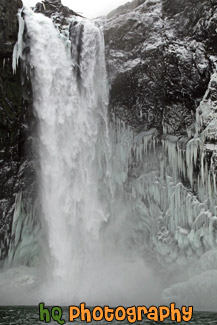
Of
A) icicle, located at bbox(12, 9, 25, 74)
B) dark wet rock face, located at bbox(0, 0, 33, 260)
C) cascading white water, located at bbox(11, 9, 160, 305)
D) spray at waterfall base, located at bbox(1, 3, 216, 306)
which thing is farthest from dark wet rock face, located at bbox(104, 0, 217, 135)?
dark wet rock face, located at bbox(0, 0, 33, 260)

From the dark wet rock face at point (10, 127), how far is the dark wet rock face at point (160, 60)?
6062 mm

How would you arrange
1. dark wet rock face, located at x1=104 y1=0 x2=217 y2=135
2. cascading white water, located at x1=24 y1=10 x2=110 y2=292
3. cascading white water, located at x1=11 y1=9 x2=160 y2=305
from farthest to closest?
dark wet rock face, located at x1=104 y1=0 x2=217 y2=135 → cascading white water, located at x1=24 y1=10 x2=110 y2=292 → cascading white water, located at x1=11 y1=9 x2=160 y2=305

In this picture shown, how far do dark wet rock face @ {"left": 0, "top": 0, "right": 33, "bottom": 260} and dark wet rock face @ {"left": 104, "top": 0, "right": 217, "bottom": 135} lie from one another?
6062 mm

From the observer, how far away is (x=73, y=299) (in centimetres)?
2127

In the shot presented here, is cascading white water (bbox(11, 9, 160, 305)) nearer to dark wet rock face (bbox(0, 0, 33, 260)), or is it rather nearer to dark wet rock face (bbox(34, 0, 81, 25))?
dark wet rock face (bbox(34, 0, 81, 25))

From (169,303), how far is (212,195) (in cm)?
640

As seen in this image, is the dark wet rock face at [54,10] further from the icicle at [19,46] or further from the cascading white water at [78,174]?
the icicle at [19,46]

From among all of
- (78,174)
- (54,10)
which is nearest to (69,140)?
(78,174)

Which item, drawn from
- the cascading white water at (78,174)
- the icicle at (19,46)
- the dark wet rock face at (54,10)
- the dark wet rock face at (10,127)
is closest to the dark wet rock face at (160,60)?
the cascading white water at (78,174)

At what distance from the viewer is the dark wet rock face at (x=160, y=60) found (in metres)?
24.1

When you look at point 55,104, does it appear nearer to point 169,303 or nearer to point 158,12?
point 158,12

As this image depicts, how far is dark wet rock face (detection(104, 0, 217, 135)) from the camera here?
24.1m

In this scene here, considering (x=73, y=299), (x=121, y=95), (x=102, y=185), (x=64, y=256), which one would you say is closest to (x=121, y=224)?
(x=102, y=185)

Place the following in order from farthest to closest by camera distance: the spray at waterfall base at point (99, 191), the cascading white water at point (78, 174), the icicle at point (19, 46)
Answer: the icicle at point (19, 46), the cascading white water at point (78, 174), the spray at waterfall base at point (99, 191)
